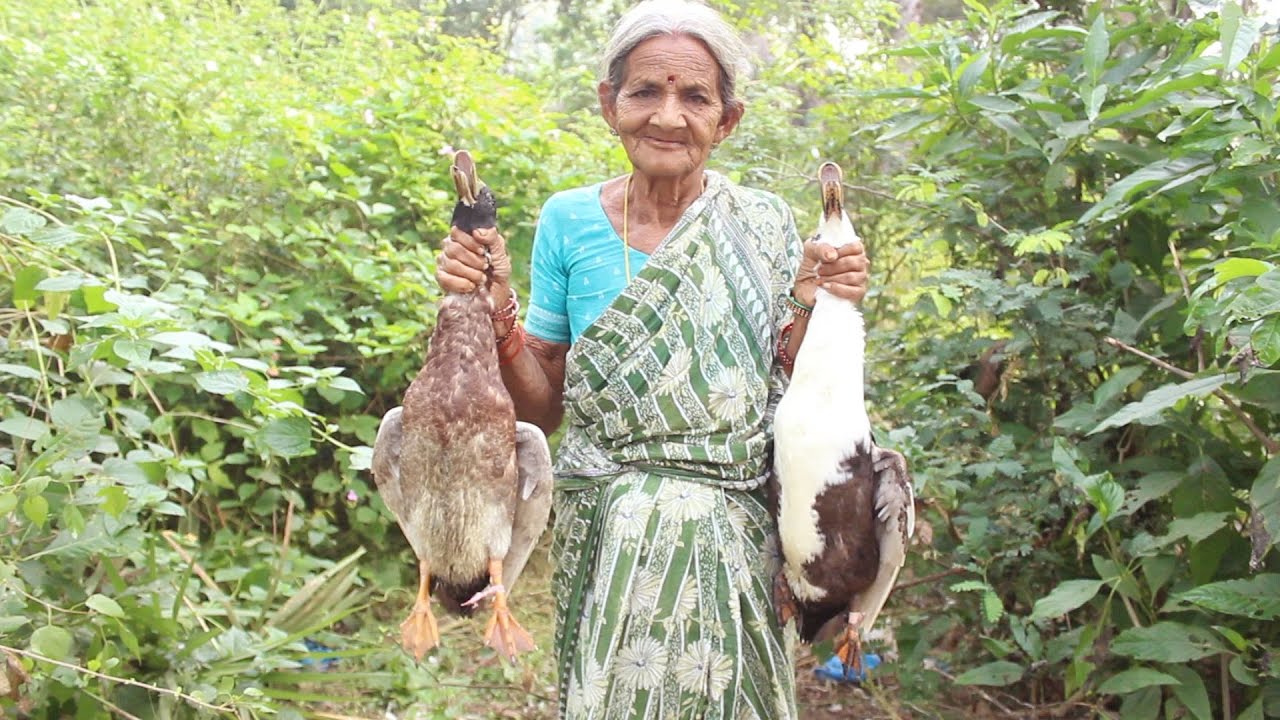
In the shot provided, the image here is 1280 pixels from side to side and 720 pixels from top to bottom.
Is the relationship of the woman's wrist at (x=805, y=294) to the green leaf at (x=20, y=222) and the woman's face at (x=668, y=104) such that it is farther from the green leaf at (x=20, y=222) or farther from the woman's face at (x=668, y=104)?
the green leaf at (x=20, y=222)

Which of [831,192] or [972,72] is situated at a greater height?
[972,72]

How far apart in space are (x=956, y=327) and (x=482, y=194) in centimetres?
226

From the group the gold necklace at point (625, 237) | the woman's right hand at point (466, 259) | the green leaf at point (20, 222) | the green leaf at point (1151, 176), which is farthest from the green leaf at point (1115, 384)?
the green leaf at point (20, 222)

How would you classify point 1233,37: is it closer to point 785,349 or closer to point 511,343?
point 785,349

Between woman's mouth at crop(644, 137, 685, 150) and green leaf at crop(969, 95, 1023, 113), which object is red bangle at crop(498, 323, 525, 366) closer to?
woman's mouth at crop(644, 137, 685, 150)

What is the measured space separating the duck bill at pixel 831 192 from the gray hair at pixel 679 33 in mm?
234

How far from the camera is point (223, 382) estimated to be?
266 cm

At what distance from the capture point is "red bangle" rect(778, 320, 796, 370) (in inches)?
88.0

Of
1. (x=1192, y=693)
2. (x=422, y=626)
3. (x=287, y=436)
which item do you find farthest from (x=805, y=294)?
(x=1192, y=693)

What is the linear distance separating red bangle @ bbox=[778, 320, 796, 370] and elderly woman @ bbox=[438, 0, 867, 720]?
0.04 feet

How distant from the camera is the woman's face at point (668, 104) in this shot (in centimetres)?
201

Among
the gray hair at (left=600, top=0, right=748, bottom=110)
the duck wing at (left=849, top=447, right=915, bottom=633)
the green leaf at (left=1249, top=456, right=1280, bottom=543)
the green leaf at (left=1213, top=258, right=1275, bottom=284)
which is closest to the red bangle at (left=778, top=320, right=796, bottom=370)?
the duck wing at (left=849, top=447, right=915, bottom=633)

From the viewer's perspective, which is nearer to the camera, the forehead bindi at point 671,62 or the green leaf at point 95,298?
the forehead bindi at point 671,62

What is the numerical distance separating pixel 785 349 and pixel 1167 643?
55.9 inches
